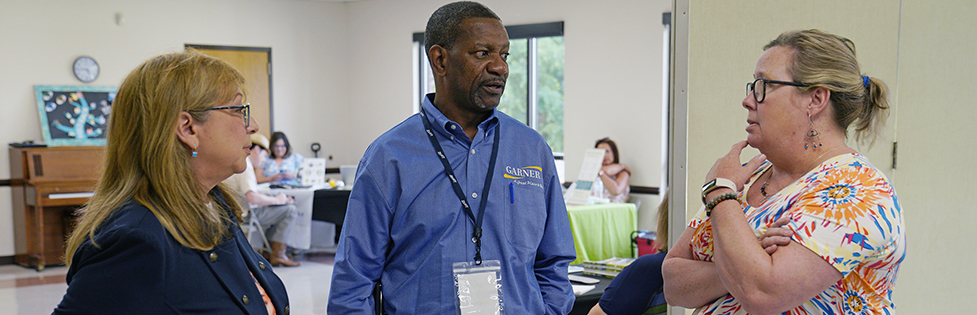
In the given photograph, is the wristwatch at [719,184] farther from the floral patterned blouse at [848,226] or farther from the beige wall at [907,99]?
the beige wall at [907,99]

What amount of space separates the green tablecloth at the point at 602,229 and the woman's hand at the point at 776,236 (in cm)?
430

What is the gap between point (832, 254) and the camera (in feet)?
4.11

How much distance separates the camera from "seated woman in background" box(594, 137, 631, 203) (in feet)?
22.5

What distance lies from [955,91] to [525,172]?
2026mm

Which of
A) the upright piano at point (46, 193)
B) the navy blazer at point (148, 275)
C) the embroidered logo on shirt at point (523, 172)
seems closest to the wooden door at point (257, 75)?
the upright piano at point (46, 193)

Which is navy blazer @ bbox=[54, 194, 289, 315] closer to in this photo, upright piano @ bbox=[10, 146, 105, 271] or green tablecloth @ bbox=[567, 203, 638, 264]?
green tablecloth @ bbox=[567, 203, 638, 264]

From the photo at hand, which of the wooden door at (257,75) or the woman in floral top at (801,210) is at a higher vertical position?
the wooden door at (257,75)

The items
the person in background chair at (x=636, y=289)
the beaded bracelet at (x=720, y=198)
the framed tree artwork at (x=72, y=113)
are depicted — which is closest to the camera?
the beaded bracelet at (x=720, y=198)

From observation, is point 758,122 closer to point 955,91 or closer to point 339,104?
point 955,91

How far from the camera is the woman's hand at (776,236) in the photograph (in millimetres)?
1278

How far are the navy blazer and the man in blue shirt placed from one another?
0.33 m

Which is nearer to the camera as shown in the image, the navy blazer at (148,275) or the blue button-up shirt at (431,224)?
the navy blazer at (148,275)

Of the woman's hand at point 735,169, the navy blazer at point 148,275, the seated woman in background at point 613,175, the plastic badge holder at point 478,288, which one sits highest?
the woman's hand at point 735,169

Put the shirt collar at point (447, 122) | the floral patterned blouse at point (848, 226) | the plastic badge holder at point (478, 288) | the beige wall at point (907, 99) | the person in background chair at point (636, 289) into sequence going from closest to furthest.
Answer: the floral patterned blouse at point (848, 226) < the plastic badge holder at point (478, 288) < the shirt collar at point (447, 122) < the beige wall at point (907, 99) < the person in background chair at point (636, 289)
